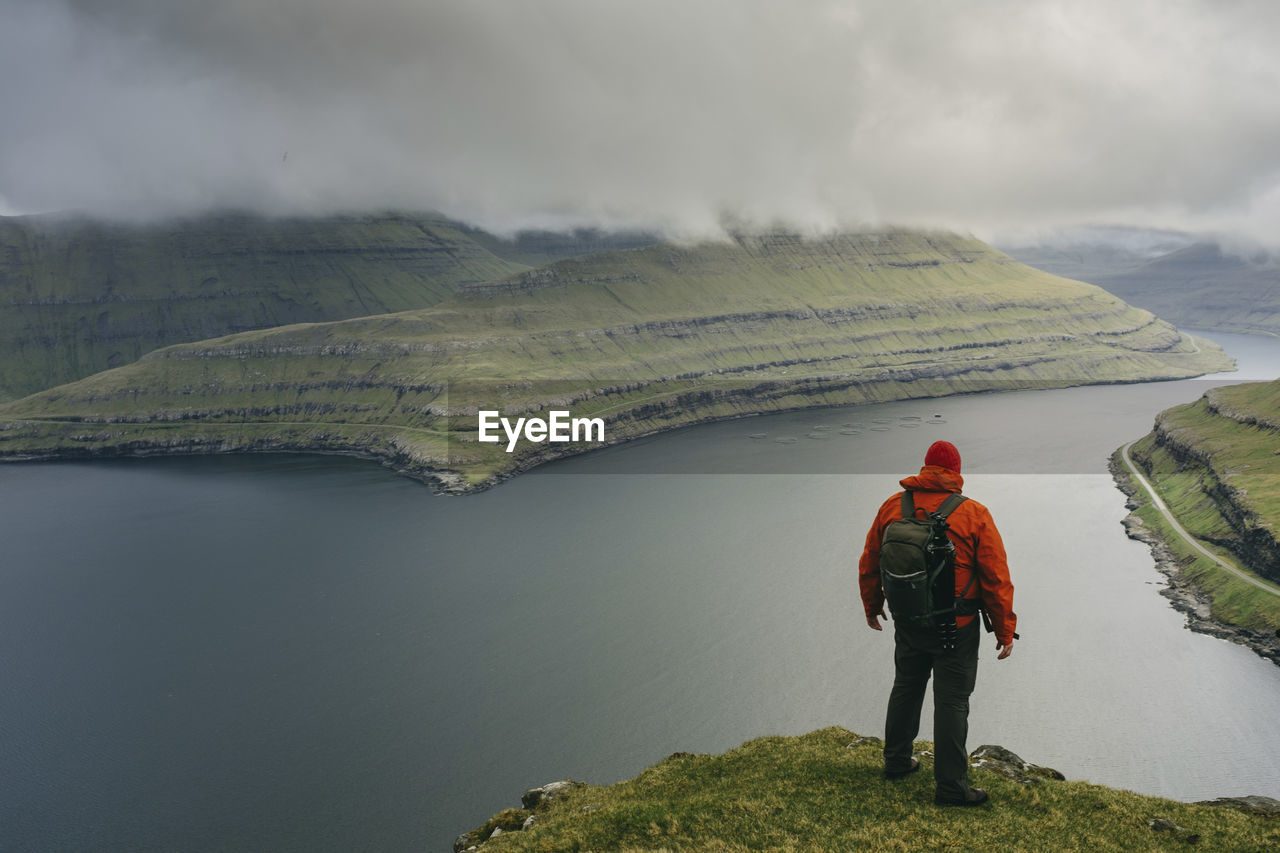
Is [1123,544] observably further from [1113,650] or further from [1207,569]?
[1113,650]

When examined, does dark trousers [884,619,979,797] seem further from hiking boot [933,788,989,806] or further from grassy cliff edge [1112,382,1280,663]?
grassy cliff edge [1112,382,1280,663]

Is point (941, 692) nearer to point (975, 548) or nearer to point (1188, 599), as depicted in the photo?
point (975, 548)

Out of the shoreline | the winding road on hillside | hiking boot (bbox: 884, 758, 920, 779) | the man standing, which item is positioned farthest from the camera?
the winding road on hillside

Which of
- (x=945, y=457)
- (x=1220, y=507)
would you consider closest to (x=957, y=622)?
(x=945, y=457)

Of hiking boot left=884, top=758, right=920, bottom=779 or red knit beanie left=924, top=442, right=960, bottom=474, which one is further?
hiking boot left=884, top=758, right=920, bottom=779

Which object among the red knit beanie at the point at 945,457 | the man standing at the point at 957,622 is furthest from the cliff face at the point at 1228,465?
the red knit beanie at the point at 945,457

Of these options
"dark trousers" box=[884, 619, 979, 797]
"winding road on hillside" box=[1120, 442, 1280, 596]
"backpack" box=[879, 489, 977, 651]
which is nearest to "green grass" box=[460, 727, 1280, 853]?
"dark trousers" box=[884, 619, 979, 797]
